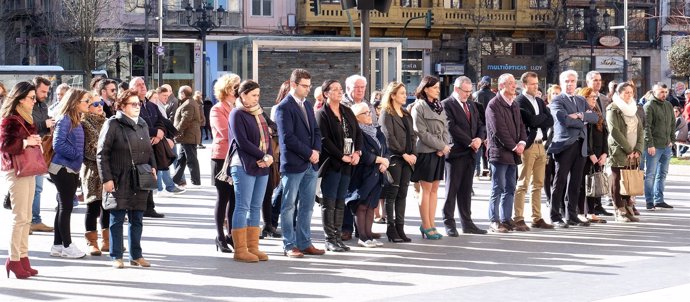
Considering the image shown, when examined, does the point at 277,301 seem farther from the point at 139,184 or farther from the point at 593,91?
the point at 593,91

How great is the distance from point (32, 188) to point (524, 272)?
15.5 feet

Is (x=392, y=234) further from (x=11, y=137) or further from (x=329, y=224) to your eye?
(x=11, y=137)

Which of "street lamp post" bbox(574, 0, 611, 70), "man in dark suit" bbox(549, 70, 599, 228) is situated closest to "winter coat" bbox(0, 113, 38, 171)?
"man in dark suit" bbox(549, 70, 599, 228)

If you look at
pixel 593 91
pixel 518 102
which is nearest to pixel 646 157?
pixel 593 91

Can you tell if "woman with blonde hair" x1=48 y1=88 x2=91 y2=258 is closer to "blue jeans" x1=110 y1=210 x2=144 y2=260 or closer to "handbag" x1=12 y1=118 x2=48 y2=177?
"blue jeans" x1=110 y1=210 x2=144 y2=260

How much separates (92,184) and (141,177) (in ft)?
3.92

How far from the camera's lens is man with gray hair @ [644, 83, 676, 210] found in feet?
61.4

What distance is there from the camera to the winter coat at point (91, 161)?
1331 centimetres

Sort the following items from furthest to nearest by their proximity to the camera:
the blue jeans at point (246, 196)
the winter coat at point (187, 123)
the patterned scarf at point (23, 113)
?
1. the winter coat at point (187, 123)
2. the blue jeans at point (246, 196)
3. the patterned scarf at point (23, 113)

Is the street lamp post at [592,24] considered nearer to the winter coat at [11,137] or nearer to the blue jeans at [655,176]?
the blue jeans at [655,176]

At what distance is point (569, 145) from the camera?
16250 mm

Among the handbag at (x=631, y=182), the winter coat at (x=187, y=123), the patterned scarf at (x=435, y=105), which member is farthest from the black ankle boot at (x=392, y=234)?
the winter coat at (x=187, y=123)

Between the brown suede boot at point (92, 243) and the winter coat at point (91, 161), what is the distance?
1.33ft

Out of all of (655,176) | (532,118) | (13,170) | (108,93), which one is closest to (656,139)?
(655,176)
